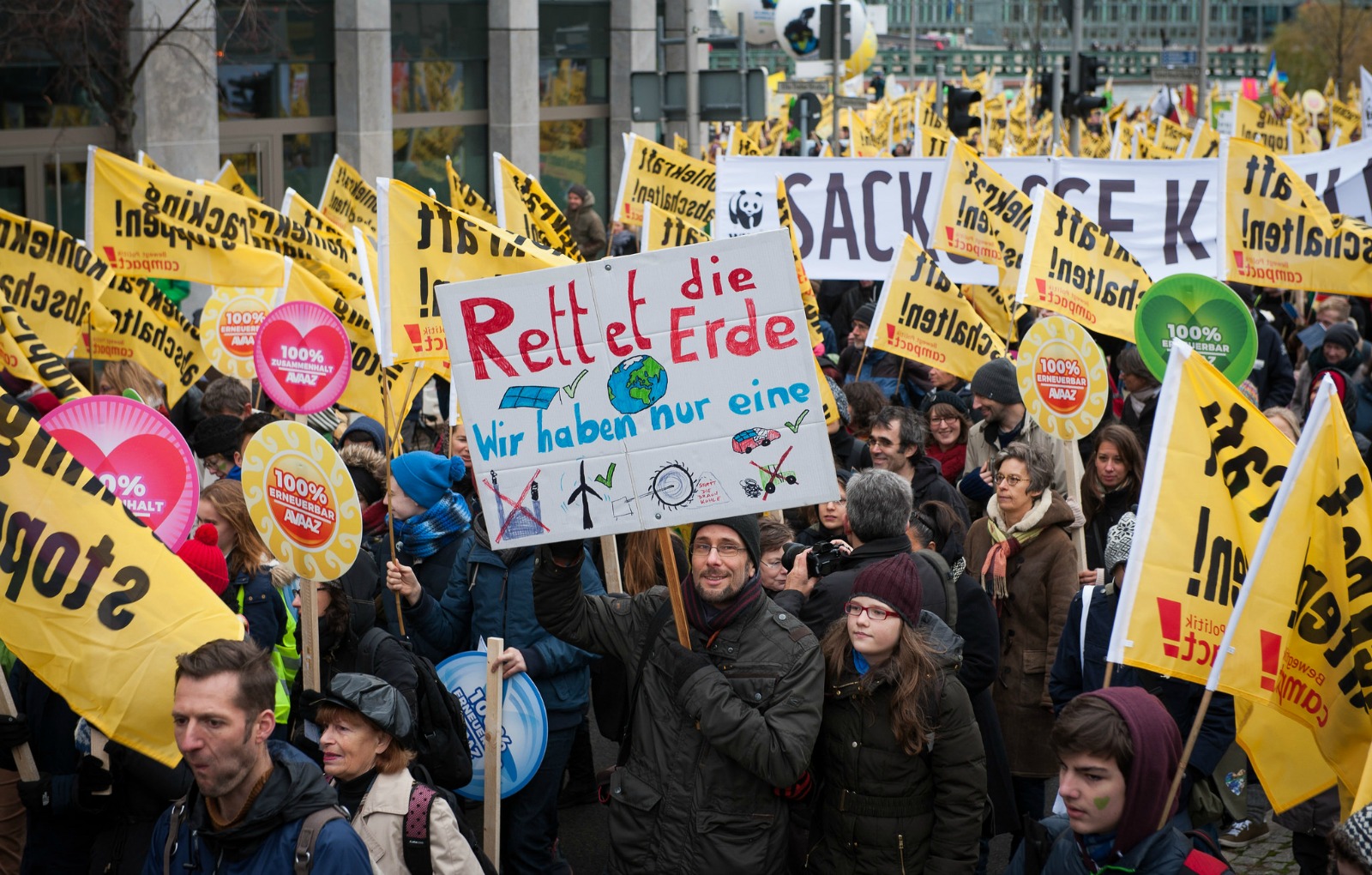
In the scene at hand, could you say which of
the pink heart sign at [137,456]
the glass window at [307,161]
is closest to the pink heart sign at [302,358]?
the pink heart sign at [137,456]

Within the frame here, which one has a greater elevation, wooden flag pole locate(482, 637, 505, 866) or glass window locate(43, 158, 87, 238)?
glass window locate(43, 158, 87, 238)

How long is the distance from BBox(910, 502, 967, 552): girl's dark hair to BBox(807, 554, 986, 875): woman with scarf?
1.46 meters

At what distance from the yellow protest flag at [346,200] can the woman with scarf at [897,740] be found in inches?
356

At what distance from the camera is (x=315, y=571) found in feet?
16.4

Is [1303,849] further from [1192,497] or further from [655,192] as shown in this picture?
[655,192]

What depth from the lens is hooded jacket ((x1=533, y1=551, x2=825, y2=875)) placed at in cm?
410

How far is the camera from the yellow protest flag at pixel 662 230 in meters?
10.1

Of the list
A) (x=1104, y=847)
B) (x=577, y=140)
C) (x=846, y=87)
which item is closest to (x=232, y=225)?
(x=1104, y=847)

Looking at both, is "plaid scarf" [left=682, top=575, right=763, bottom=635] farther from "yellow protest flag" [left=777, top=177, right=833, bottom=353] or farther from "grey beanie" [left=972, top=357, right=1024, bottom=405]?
"yellow protest flag" [left=777, top=177, right=833, bottom=353]

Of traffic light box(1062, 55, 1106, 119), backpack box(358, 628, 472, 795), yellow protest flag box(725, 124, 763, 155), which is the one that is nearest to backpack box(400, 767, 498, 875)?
backpack box(358, 628, 472, 795)

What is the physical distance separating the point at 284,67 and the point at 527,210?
12786mm

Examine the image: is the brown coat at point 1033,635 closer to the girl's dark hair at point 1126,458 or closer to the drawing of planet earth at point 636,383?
the girl's dark hair at point 1126,458

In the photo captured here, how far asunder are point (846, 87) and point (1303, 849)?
3603 cm

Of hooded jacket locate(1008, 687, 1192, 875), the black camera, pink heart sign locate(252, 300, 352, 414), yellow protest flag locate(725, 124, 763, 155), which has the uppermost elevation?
yellow protest flag locate(725, 124, 763, 155)
